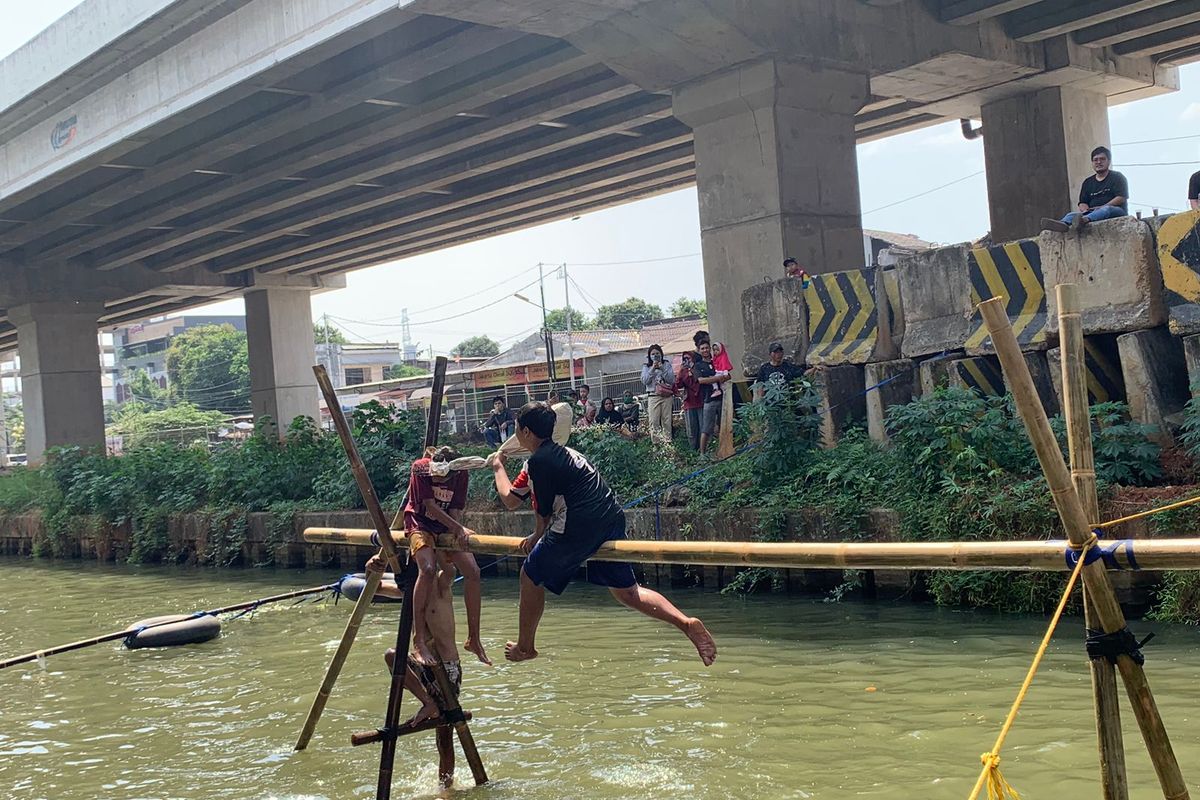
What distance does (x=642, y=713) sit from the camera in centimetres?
869

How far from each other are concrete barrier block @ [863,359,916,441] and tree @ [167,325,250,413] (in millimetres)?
71704

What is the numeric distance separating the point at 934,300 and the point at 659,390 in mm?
4254

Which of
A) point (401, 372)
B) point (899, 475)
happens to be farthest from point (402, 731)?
point (401, 372)

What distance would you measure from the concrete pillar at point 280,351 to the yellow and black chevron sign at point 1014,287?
2809 centimetres

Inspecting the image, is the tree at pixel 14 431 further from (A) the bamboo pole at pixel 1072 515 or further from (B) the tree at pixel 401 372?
(A) the bamboo pole at pixel 1072 515

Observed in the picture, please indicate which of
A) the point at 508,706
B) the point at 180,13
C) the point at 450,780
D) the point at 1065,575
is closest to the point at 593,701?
the point at 508,706

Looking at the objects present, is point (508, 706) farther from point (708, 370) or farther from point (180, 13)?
point (180, 13)

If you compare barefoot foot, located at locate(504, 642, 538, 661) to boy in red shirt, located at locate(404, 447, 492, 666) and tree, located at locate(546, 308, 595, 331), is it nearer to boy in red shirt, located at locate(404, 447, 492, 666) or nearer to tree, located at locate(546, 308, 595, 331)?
boy in red shirt, located at locate(404, 447, 492, 666)

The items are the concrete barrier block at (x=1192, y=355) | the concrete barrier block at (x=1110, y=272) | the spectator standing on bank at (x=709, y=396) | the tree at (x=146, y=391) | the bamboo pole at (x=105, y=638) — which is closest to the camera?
the concrete barrier block at (x=1192, y=355)

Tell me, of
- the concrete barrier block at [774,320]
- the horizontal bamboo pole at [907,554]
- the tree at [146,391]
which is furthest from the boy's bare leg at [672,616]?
the tree at [146,391]

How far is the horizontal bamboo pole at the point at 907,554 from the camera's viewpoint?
4098mm

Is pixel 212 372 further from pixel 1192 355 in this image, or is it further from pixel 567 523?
pixel 567 523

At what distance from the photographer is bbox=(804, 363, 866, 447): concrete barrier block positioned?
43.2 ft

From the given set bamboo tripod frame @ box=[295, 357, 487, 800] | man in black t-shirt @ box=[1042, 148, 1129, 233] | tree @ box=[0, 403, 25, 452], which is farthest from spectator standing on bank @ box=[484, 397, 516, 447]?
tree @ box=[0, 403, 25, 452]
